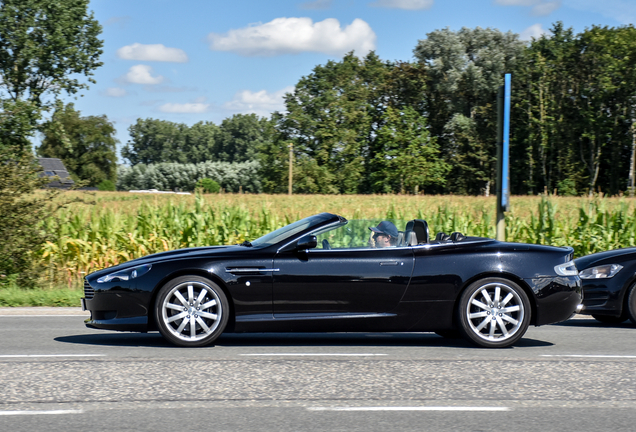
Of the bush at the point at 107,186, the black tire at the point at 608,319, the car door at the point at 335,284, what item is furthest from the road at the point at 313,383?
the bush at the point at 107,186

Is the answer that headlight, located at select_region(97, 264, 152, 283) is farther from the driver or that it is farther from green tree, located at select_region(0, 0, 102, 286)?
green tree, located at select_region(0, 0, 102, 286)

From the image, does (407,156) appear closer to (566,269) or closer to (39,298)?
(39,298)

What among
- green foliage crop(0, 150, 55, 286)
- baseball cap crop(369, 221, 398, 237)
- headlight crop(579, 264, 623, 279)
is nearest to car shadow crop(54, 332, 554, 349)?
baseball cap crop(369, 221, 398, 237)

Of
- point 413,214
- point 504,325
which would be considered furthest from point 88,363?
point 413,214

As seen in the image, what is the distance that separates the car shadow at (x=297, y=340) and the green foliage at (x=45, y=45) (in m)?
39.7

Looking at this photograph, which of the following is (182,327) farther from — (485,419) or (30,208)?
(30,208)

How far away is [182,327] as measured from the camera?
7.20 meters

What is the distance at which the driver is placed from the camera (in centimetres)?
757

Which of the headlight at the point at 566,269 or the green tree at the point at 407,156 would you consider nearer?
the headlight at the point at 566,269

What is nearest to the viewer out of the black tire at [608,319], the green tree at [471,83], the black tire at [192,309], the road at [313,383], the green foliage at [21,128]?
the road at [313,383]

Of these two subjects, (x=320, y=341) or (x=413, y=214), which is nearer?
(x=320, y=341)

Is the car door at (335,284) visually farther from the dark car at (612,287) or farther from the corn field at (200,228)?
the corn field at (200,228)

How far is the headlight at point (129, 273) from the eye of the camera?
7.21 m

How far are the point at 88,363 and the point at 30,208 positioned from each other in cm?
747
